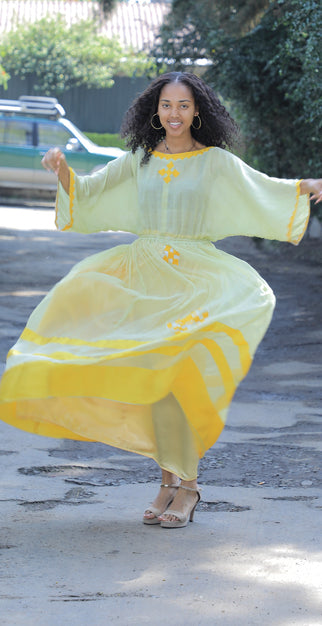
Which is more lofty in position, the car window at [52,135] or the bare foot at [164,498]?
the bare foot at [164,498]

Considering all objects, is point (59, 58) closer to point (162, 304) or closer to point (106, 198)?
point (106, 198)

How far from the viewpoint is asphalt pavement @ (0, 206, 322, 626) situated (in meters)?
2.94

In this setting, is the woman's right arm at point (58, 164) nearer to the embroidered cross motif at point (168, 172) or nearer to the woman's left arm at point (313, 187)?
the embroidered cross motif at point (168, 172)

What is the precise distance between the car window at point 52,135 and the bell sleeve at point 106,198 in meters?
13.5

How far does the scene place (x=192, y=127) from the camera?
Result: 13.1ft

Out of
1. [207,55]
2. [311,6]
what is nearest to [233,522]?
[311,6]

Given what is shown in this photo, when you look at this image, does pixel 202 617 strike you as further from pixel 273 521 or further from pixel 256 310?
pixel 256 310

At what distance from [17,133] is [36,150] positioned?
57 centimetres

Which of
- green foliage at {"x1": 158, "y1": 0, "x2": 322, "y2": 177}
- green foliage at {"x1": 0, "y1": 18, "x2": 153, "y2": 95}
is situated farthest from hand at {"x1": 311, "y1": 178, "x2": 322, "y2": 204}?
green foliage at {"x1": 0, "y1": 18, "x2": 153, "y2": 95}

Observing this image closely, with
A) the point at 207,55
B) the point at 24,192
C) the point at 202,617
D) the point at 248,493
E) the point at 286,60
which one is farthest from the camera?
the point at 24,192

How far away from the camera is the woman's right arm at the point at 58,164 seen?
12.7 ft

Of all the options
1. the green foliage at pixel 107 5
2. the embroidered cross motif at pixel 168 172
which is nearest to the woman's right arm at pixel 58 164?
the embroidered cross motif at pixel 168 172

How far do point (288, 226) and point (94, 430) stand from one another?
1136 mm

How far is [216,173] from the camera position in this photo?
386cm
